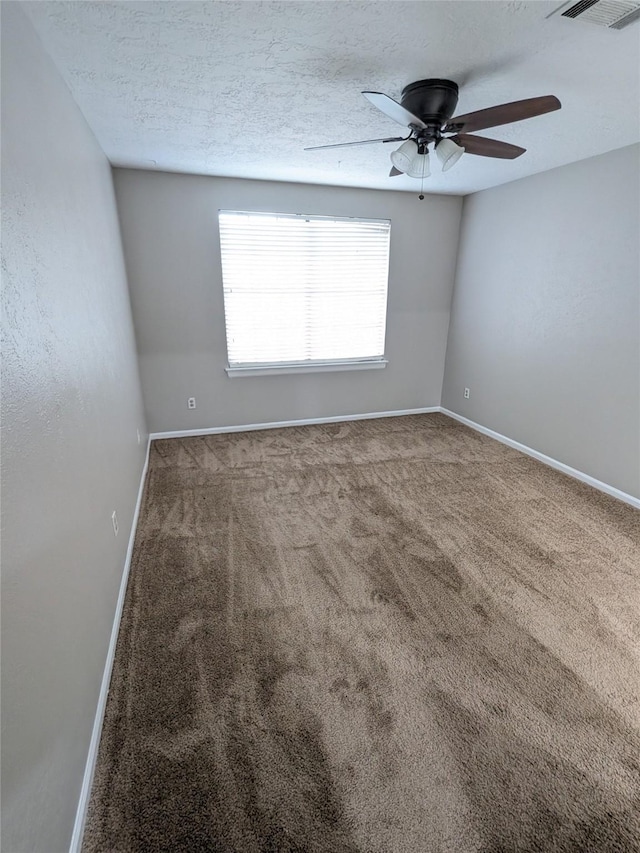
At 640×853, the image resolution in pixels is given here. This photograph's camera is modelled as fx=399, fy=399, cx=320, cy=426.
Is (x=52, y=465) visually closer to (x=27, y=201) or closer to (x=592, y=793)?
(x=27, y=201)

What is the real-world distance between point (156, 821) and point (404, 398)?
14.2 ft

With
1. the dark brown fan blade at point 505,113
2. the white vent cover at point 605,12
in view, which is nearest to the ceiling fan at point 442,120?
the dark brown fan blade at point 505,113

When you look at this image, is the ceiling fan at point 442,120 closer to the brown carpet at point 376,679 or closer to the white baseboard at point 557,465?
the brown carpet at point 376,679

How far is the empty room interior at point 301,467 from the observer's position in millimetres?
1186

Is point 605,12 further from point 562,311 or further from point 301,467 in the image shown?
point 301,467

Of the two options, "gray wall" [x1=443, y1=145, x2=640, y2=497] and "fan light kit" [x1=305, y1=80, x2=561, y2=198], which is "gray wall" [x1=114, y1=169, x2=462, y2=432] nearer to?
"gray wall" [x1=443, y1=145, x2=640, y2=497]

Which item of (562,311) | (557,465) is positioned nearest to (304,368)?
(562,311)

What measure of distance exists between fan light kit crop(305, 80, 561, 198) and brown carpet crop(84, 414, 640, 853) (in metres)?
2.14

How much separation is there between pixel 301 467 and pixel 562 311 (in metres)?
2.58

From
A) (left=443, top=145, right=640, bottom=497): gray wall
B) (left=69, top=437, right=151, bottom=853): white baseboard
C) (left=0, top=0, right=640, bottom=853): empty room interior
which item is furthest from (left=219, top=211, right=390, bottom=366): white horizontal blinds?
(left=69, top=437, right=151, bottom=853): white baseboard

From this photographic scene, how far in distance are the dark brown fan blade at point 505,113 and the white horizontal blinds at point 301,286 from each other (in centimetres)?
234

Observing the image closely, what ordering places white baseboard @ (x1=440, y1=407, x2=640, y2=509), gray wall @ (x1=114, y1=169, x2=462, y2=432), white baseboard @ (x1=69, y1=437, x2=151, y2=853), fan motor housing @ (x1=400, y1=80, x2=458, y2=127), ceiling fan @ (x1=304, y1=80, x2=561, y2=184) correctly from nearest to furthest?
white baseboard @ (x1=69, y1=437, x2=151, y2=853), ceiling fan @ (x1=304, y1=80, x2=561, y2=184), fan motor housing @ (x1=400, y1=80, x2=458, y2=127), white baseboard @ (x1=440, y1=407, x2=640, y2=509), gray wall @ (x1=114, y1=169, x2=462, y2=432)

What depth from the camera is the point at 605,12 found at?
4.45ft

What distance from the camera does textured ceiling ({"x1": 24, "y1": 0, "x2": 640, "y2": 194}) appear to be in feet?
4.59
